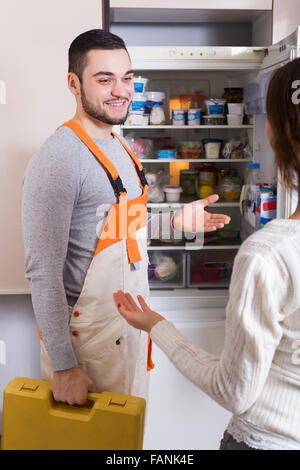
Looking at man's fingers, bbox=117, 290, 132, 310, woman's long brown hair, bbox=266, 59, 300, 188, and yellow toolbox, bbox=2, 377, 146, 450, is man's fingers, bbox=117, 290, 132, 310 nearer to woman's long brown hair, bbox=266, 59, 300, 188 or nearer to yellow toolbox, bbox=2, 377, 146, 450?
yellow toolbox, bbox=2, 377, 146, 450

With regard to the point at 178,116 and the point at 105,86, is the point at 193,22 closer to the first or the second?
the point at 178,116

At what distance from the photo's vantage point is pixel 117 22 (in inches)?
93.8

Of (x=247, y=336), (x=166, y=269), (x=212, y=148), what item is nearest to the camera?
(x=247, y=336)

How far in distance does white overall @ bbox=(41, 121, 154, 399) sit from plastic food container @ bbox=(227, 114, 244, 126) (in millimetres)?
1051

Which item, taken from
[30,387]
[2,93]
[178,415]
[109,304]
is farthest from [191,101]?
[30,387]

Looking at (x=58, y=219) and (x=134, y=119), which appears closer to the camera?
(x=58, y=219)

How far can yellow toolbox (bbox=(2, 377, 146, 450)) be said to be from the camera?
958 millimetres

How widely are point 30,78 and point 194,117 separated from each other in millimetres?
812

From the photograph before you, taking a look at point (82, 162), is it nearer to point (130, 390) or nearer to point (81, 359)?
point (81, 359)

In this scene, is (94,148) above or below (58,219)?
above

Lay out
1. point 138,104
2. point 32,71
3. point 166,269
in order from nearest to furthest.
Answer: point 32,71 → point 138,104 → point 166,269

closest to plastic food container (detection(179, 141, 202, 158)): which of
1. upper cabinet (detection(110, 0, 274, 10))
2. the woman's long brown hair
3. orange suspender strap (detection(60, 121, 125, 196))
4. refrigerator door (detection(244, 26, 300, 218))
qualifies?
refrigerator door (detection(244, 26, 300, 218))

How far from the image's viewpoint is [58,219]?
117 centimetres
